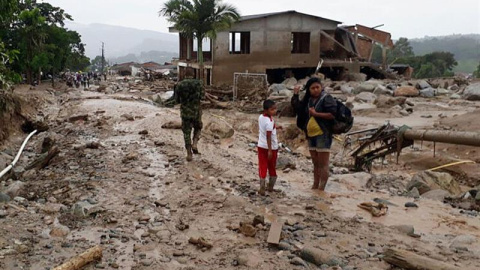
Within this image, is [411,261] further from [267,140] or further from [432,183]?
[432,183]

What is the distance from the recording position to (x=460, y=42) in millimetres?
131625

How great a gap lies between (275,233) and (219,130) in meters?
7.10

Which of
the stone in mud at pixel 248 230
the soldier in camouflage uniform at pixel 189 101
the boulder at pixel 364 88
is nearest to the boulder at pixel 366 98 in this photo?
the boulder at pixel 364 88

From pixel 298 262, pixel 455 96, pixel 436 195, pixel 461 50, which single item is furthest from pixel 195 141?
pixel 461 50

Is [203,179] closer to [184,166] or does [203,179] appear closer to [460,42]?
[184,166]

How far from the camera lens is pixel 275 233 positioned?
4.32 m

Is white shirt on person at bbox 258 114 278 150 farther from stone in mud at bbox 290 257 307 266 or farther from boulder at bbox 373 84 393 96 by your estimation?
boulder at bbox 373 84 393 96

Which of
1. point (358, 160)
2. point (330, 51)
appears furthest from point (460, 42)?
point (358, 160)

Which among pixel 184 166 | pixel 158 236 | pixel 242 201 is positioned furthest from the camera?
pixel 184 166

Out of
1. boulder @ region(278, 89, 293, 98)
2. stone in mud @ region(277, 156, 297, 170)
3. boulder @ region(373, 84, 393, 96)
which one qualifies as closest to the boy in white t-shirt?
stone in mud @ region(277, 156, 297, 170)

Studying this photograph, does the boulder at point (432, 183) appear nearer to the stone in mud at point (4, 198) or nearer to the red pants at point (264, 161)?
the red pants at point (264, 161)

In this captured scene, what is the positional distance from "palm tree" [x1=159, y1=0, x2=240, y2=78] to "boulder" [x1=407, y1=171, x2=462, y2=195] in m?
15.9

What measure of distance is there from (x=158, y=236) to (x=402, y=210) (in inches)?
122

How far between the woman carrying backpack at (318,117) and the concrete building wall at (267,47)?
64.9ft
